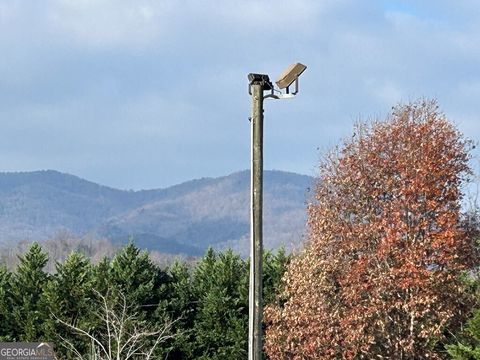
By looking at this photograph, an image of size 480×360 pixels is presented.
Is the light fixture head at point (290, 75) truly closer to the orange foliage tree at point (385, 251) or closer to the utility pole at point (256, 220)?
the utility pole at point (256, 220)

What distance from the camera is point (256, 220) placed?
14742 millimetres

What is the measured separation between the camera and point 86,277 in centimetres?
2877

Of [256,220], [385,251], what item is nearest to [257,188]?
[256,220]

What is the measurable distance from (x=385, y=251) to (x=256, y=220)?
907 cm

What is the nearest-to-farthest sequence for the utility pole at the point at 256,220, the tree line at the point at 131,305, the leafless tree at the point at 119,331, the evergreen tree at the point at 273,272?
the utility pole at the point at 256,220, the leafless tree at the point at 119,331, the tree line at the point at 131,305, the evergreen tree at the point at 273,272

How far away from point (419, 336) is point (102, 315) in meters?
8.49

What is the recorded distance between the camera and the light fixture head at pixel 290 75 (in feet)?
48.2

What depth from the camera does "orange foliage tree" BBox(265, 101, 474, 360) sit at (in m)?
23.5

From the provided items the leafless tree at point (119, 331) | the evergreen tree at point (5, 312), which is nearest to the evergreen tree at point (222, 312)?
the leafless tree at point (119, 331)

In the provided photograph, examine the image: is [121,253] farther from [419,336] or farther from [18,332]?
[419,336]

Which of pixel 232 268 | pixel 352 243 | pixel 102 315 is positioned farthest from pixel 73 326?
pixel 352 243

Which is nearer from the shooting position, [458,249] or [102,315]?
[458,249]

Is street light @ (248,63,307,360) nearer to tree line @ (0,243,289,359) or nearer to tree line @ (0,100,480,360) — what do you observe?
tree line @ (0,100,480,360)

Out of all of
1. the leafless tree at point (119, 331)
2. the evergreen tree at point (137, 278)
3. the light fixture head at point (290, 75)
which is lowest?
the leafless tree at point (119, 331)
